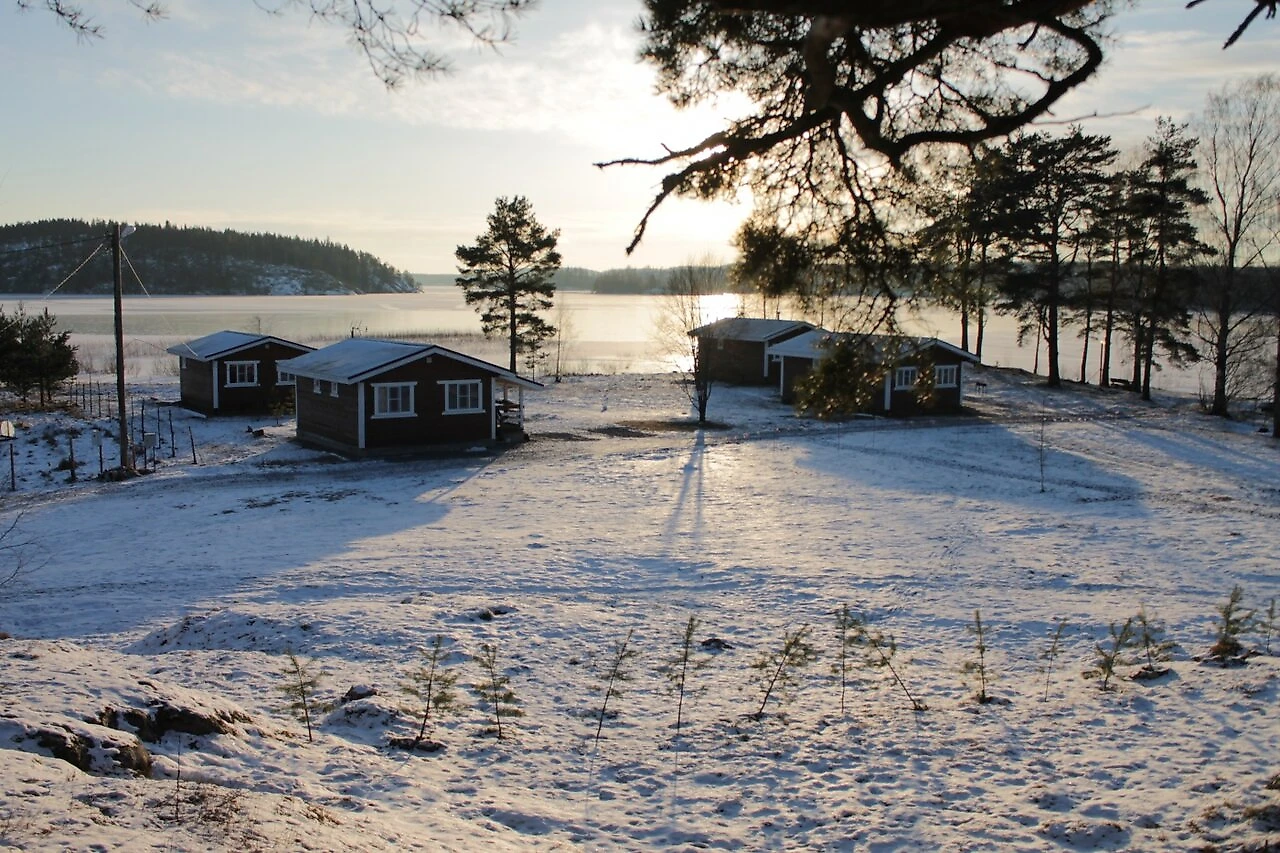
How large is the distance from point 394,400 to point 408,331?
56934 millimetres

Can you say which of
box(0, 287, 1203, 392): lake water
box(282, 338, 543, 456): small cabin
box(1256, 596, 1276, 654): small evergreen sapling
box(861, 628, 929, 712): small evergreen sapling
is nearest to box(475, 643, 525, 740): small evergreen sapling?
box(861, 628, 929, 712): small evergreen sapling

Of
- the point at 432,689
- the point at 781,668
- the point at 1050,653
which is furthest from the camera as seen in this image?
the point at 1050,653

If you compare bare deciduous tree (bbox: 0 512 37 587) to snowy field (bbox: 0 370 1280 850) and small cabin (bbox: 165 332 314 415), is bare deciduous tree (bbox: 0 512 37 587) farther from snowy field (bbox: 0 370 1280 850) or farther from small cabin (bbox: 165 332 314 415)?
small cabin (bbox: 165 332 314 415)

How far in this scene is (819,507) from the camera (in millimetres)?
19422

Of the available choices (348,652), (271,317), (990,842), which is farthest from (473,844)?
(271,317)

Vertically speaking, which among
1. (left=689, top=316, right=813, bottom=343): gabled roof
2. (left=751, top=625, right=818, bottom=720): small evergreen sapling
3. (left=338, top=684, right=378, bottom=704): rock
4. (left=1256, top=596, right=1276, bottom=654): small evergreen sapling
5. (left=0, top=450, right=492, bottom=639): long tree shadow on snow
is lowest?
(left=0, top=450, right=492, bottom=639): long tree shadow on snow

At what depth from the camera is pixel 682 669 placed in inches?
380

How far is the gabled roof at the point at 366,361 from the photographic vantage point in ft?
83.3

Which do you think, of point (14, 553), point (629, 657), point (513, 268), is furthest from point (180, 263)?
point (629, 657)

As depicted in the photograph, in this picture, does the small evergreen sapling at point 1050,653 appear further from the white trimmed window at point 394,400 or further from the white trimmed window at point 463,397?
the white trimmed window at point 463,397

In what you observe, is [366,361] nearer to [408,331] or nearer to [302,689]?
[302,689]

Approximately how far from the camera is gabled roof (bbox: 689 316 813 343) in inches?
1766

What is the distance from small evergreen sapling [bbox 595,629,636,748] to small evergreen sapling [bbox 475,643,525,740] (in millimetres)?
777

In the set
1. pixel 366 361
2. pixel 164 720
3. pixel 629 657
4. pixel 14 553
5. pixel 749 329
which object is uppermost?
pixel 749 329
